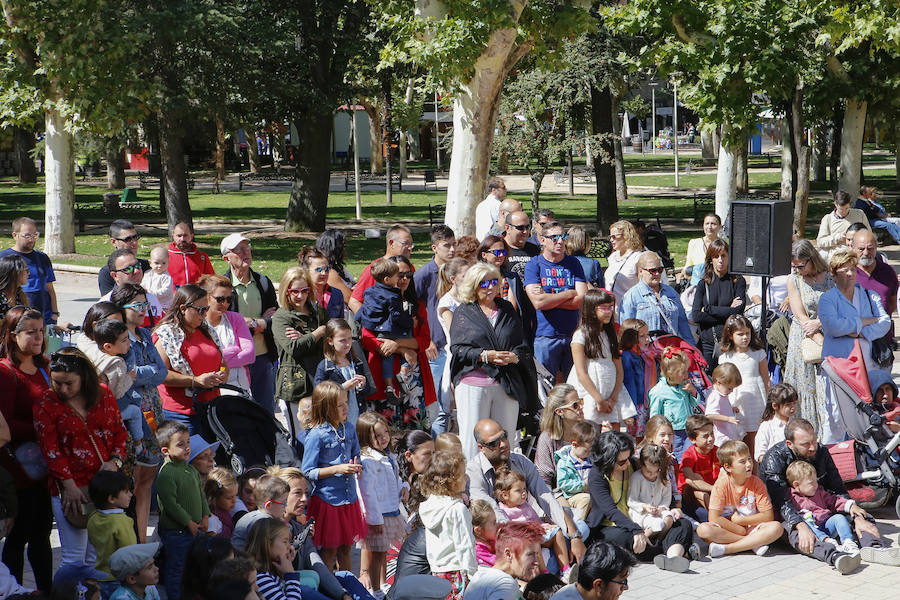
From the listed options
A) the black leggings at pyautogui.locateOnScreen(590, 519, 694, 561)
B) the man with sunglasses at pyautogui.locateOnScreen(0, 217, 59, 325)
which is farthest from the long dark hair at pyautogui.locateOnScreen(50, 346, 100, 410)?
the man with sunglasses at pyautogui.locateOnScreen(0, 217, 59, 325)

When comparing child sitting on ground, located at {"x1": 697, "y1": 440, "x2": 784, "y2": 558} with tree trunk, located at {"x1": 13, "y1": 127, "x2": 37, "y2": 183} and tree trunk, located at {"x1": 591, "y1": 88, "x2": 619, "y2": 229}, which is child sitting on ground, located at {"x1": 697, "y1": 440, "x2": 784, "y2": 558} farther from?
tree trunk, located at {"x1": 13, "y1": 127, "x2": 37, "y2": 183}

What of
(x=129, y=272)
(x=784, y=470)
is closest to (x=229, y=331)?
(x=129, y=272)

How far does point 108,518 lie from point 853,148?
868 inches

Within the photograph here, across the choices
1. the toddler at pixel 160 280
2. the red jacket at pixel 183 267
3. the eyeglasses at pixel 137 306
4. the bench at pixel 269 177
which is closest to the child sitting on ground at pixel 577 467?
the eyeglasses at pixel 137 306

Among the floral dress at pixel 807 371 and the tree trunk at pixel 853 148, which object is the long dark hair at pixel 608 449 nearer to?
the floral dress at pixel 807 371

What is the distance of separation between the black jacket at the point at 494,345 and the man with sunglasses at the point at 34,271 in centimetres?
397

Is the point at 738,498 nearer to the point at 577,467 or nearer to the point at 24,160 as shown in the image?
the point at 577,467

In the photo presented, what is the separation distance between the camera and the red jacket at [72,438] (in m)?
6.27

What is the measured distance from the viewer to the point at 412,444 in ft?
24.5

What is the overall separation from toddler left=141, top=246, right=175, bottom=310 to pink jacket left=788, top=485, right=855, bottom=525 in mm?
5382

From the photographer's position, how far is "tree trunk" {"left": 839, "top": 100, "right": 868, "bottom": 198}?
82.1 feet

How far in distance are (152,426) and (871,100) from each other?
21.0m

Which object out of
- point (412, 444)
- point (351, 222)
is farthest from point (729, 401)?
point (351, 222)

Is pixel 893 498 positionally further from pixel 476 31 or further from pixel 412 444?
pixel 476 31
